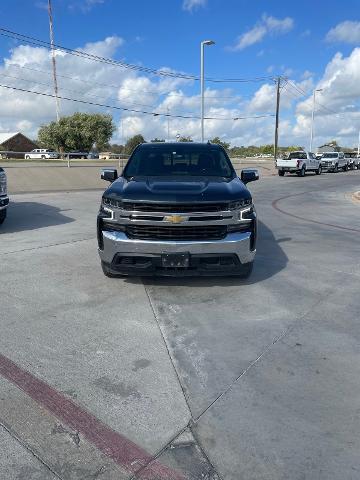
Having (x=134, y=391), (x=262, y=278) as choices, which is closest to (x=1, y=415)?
(x=134, y=391)

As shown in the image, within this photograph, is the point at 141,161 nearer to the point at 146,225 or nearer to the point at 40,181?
the point at 146,225

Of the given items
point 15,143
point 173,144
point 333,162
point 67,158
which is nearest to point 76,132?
point 15,143

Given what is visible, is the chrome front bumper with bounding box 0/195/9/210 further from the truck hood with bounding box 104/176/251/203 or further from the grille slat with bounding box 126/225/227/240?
the grille slat with bounding box 126/225/227/240

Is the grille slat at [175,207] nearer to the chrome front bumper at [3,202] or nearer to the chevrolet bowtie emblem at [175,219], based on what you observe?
the chevrolet bowtie emblem at [175,219]

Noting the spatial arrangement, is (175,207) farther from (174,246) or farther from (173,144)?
(173,144)

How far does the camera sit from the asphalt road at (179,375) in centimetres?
247

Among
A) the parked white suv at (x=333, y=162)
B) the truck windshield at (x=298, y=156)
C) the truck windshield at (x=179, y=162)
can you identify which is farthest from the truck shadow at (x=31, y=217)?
the parked white suv at (x=333, y=162)

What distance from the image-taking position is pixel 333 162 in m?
41.9

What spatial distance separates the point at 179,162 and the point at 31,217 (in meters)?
5.96

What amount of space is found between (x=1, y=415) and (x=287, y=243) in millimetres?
6408

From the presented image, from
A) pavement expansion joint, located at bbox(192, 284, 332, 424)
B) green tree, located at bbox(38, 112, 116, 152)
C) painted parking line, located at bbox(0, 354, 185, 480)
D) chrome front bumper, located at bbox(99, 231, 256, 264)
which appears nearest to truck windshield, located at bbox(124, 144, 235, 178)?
chrome front bumper, located at bbox(99, 231, 256, 264)

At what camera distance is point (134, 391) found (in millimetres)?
3135

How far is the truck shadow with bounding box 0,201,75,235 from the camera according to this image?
9562 millimetres

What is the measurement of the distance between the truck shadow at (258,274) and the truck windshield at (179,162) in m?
1.45
